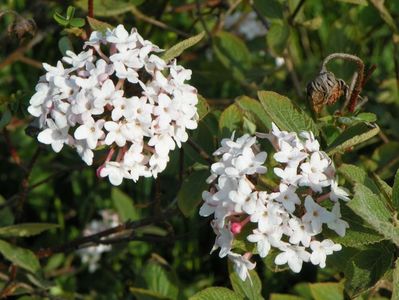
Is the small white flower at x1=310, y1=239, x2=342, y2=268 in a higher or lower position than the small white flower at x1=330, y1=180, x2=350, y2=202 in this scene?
lower

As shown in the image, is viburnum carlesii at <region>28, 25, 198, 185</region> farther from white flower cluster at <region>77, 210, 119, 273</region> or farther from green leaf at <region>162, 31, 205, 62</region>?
white flower cluster at <region>77, 210, 119, 273</region>

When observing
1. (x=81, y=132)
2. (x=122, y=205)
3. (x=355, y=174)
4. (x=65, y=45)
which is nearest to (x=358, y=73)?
(x=355, y=174)

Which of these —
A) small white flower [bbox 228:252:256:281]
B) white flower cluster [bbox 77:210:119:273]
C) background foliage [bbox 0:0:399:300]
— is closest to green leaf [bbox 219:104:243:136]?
background foliage [bbox 0:0:399:300]

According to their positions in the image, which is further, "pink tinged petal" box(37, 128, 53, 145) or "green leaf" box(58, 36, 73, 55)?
"green leaf" box(58, 36, 73, 55)

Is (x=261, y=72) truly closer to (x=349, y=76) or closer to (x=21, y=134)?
(x=349, y=76)

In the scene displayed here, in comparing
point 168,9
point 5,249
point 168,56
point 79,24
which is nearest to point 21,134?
point 168,9

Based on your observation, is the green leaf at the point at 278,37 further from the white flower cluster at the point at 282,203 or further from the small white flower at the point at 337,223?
the small white flower at the point at 337,223
